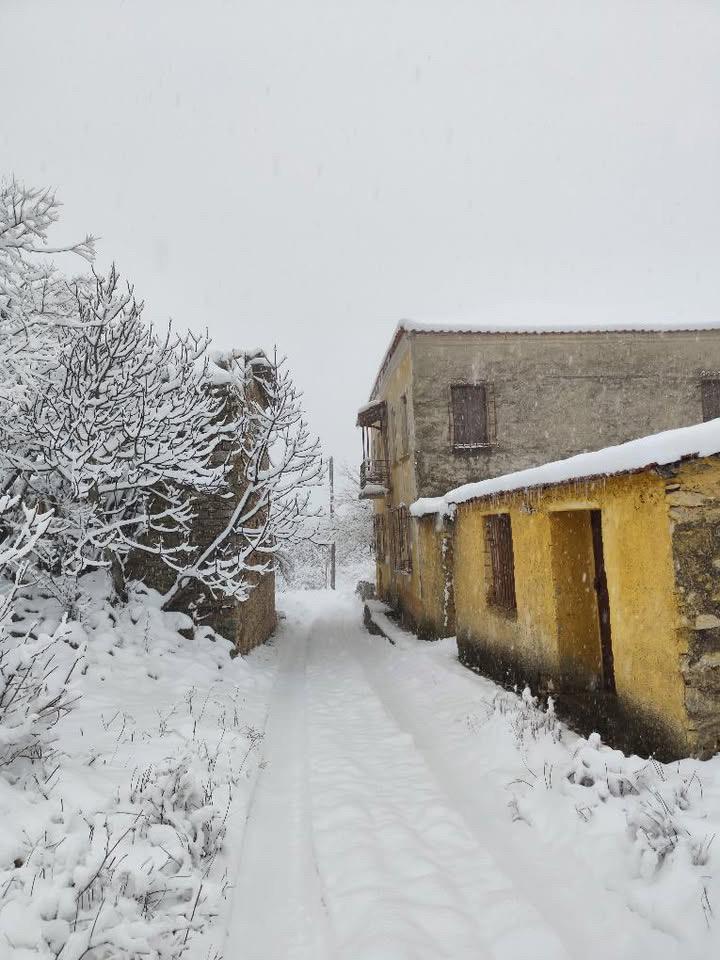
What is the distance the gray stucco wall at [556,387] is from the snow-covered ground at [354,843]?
27.2 feet

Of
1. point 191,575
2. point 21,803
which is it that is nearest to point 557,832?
point 21,803

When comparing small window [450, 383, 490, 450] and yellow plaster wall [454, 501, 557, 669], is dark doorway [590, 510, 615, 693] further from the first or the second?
small window [450, 383, 490, 450]

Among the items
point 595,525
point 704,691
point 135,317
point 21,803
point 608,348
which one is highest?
point 608,348

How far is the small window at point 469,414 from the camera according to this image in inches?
535

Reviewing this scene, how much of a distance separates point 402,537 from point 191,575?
7044 mm

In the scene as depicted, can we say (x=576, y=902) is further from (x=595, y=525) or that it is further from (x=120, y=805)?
(x=595, y=525)

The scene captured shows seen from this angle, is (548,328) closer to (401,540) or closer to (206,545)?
(401,540)

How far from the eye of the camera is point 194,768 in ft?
15.0

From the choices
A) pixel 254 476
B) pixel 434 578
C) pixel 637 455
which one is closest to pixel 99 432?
pixel 254 476

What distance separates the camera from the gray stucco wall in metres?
13.5

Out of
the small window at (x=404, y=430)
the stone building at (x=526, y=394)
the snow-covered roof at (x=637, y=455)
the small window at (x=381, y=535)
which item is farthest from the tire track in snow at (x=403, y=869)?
the small window at (x=381, y=535)

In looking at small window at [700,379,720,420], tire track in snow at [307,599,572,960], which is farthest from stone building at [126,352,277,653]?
small window at [700,379,720,420]

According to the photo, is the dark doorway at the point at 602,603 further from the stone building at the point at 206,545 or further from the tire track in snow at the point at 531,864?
the stone building at the point at 206,545

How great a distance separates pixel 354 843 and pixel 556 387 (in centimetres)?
1255
